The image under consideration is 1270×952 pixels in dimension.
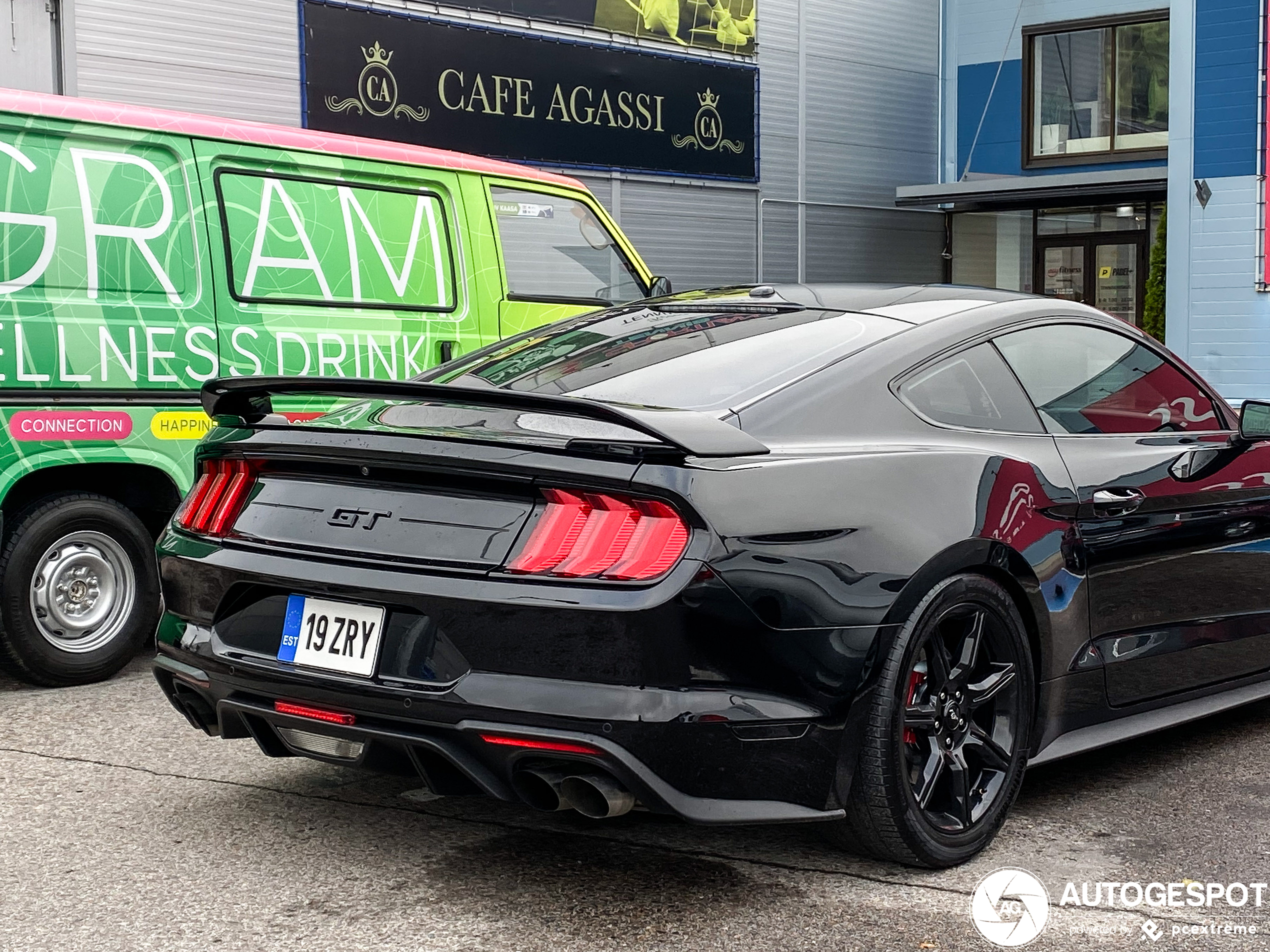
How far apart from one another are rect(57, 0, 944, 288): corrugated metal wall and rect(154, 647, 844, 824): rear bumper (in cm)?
1092

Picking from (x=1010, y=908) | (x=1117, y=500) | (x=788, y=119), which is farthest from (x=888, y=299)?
(x=788, y=119)

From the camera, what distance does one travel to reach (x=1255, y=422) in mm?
4766

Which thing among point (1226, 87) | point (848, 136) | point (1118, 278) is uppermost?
point (848, 136)

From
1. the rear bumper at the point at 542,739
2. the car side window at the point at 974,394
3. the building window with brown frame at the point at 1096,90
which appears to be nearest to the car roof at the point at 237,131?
the rear bumper at the point at 542,739

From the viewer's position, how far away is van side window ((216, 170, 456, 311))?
610 cm

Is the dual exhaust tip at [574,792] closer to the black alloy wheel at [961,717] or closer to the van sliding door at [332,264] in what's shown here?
the black alloy wheel at [961,717]

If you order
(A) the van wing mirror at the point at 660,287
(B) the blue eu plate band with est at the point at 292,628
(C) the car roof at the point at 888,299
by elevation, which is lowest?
(B) the blue eu plate band with est at the point at 292,628

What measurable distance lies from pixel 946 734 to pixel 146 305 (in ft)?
11.8

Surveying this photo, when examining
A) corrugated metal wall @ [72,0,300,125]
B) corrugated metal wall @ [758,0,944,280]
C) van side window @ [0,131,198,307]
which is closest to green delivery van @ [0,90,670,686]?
van side window @ [0,131,198,307]

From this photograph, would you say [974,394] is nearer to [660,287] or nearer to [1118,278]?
[660,287]

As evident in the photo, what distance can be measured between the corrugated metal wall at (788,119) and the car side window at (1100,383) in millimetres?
10493

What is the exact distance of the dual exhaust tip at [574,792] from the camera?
10.2ft

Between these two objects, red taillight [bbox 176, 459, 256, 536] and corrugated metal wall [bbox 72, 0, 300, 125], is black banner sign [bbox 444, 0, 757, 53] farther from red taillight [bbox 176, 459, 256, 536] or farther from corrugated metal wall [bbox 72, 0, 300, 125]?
red taillight [bbox 176, 459, 256, 536]

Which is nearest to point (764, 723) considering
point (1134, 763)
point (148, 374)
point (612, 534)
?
point (612, 534)
